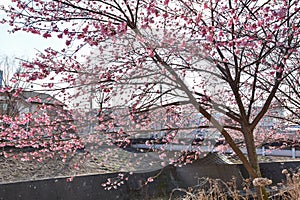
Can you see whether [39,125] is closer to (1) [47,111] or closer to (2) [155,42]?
(1) [47,111]

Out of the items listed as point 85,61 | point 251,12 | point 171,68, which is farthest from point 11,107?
point 251,12

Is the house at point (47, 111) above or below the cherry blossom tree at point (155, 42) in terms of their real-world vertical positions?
below

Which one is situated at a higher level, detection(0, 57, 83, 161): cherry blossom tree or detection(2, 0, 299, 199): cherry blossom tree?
detection(2, 0, 299, 199): cherry blossom tree

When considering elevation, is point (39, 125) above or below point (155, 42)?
below

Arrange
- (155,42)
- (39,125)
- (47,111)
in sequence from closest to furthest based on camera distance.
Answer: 1. (155,42)
2. (39,125)
3. (47,111)

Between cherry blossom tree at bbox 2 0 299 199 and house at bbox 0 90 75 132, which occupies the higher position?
cherry blossom tree at bbox 2 0 299 199

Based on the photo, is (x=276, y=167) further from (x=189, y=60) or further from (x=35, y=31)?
(x=35, y=31)

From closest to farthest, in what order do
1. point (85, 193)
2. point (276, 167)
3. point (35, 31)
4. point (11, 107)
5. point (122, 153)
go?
point (35, 31)
point (85, 193)
point (276, 167)
point (11, 107)
point (122, 153)

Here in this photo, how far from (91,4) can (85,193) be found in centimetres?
347

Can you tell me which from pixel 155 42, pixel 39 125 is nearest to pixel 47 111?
pixel 39 125

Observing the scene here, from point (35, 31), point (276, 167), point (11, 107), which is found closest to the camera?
point (35, 31)

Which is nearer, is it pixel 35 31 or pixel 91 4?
pixel 35 31

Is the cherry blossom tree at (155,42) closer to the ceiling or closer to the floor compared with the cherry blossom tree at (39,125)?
closer to the ceiling

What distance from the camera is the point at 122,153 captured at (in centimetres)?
795
